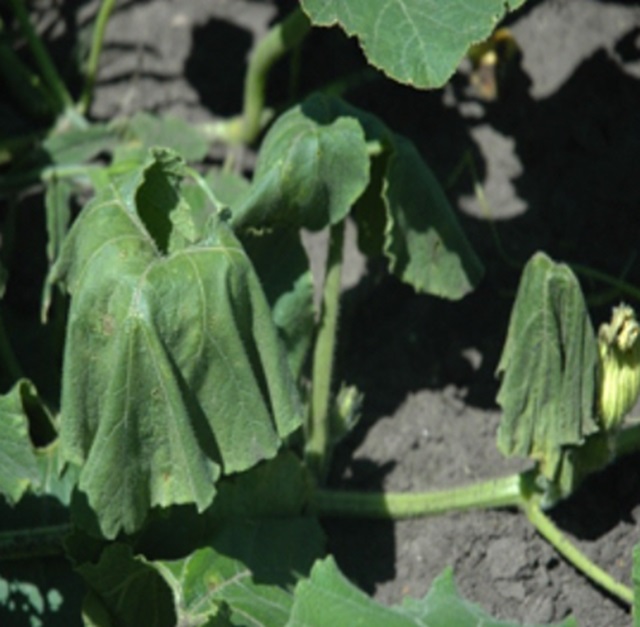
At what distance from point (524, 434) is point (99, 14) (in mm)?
1654

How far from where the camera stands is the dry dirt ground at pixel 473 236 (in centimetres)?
298

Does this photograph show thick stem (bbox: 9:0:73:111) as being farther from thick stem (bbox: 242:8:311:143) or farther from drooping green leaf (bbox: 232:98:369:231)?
drooping green leaf (bbox: 232:98:369:231)

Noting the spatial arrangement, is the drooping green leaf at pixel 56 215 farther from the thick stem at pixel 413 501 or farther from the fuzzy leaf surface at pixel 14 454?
the thick stem at pixel 413 501

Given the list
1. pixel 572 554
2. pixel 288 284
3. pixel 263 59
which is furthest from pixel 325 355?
pixel 263 59

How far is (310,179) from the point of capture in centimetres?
283

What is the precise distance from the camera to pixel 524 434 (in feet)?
8.98

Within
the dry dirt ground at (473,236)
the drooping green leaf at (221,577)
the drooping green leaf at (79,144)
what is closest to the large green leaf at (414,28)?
the dry dirt ground at (473,236)

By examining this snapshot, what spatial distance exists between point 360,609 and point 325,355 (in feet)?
2.58

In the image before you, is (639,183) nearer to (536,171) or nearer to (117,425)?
(536,171)

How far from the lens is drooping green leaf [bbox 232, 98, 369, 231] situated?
282 centimetres

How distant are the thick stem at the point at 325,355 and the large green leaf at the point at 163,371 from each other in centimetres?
35

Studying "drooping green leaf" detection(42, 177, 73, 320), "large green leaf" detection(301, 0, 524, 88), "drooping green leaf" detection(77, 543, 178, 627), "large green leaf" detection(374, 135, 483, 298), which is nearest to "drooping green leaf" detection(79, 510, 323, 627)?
"drooping green leaf" detection(77, 543, 178, 627)

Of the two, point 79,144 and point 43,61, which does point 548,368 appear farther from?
point 43,61

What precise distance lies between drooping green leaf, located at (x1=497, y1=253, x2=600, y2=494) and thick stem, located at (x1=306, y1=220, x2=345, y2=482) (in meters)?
0.40
